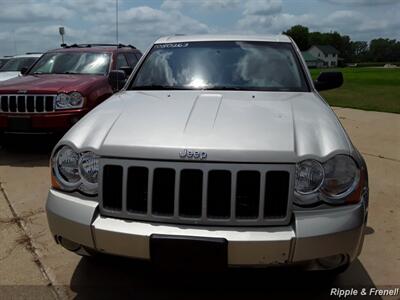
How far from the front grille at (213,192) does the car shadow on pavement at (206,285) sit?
1.77 ft

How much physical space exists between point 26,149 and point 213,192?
5.76 meters

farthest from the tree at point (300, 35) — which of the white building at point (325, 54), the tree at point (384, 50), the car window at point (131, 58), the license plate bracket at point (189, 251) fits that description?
the license plate bracket at point (189, 251)

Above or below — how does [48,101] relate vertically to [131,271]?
above

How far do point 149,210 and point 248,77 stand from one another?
1.82 m

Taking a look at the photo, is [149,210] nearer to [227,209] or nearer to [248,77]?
[227,209]

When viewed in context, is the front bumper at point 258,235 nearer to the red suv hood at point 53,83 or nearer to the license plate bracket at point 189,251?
the license plate bracket at point 189,251

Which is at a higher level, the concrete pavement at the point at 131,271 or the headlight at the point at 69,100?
the headlight at the point at 69,100

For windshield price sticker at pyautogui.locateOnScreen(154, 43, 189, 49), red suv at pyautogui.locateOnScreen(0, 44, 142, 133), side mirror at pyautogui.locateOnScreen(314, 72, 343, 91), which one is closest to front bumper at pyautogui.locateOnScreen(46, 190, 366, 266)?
windshield price sticker at pyautogui.locateOnScreen(154, 43, 189, 49)

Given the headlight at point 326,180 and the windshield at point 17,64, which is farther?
the windshield at point 17,64

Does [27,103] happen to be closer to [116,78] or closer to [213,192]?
[116,78]

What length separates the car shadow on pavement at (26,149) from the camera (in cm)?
664

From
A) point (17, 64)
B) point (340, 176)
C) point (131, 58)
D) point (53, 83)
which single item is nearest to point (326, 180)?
point (340, 176)

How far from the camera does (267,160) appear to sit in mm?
2488

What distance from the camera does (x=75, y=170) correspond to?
2.77 meters
